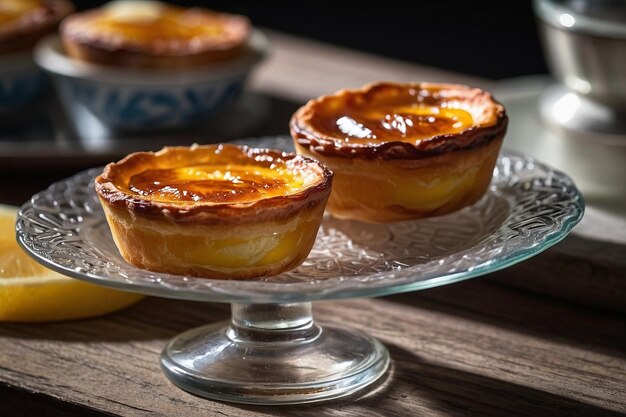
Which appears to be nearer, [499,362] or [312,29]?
[499,362]

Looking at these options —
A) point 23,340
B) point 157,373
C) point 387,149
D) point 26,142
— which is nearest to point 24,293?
point 23,340

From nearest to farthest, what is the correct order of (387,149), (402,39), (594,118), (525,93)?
(387,149) < (594,118) < (525,93) < (402,39)

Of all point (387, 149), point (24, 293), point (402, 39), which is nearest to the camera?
point (387, 149)

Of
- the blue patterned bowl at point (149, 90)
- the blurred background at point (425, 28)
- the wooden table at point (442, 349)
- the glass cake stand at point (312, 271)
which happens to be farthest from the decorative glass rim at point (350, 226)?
the blurred background at point (425, 28)

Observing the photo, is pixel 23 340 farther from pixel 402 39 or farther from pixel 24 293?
pixel 402 39

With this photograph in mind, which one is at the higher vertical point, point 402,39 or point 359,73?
point 359,73

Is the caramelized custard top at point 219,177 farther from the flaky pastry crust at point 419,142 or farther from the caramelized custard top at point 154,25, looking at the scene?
the caramelized custard top at point 154,25
